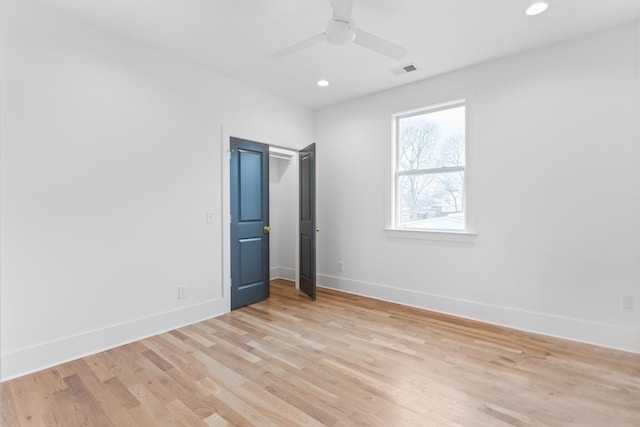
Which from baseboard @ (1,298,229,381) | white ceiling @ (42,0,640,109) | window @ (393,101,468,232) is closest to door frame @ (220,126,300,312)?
baseboard @ (1,298,229,381)

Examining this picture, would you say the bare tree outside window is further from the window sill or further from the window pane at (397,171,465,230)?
the window sill

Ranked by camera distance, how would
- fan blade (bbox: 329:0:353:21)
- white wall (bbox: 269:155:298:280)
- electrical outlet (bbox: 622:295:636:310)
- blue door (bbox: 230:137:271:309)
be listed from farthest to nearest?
white wall (bbox: 269:155:298:280) < blue door (bbox: 230:137:271:309) < electrical outlet (bbox: 622:295:636:310) < fan blade (bbox: 329:0:353:21)

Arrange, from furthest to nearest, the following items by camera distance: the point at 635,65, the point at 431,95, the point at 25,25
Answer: the point at 431,95 < the point at 635,65 < the point at 25,25

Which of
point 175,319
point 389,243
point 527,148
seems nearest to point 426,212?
point 389,243

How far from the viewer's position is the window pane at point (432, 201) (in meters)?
3.65

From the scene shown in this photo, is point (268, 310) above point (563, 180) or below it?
below

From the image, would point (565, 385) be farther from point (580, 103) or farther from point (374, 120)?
point (374, 120)

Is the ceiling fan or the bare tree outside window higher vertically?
the ceiling fan

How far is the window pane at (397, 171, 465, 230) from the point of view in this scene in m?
3.65

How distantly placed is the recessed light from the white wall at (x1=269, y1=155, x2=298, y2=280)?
11.7 ft

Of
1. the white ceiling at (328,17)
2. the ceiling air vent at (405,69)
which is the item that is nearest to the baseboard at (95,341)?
the white ceiling at (328,17)

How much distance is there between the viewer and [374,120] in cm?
428

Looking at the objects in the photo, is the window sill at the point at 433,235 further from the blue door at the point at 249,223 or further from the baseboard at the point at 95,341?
the baseboard at the point at 95,341

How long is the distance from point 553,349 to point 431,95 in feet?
9.53
